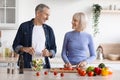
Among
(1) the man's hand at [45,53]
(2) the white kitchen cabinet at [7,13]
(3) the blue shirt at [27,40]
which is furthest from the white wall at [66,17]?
(1) the man's hand at [45,53]

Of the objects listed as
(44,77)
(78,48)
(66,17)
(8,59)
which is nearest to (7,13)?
(8,59)

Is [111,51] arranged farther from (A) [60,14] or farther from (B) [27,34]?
(B) [27,34]

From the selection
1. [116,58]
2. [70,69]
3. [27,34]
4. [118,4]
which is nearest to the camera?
[70,69]

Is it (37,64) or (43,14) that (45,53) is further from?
(43,14)

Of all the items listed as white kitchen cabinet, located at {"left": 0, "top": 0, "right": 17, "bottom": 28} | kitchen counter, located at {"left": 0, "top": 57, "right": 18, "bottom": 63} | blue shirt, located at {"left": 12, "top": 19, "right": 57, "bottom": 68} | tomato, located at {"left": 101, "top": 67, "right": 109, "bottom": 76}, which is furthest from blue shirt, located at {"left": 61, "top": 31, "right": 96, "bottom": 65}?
white kitchen cabinet, located at {"left": 0, "top": 0, "right": 17, "bottom": 28}

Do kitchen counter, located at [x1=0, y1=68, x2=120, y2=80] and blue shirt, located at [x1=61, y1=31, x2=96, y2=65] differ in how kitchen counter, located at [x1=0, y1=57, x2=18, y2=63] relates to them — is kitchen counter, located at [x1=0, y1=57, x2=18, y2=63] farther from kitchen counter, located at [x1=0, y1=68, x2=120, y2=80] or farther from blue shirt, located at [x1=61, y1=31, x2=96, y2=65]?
A: kitchen counter, located at [x1=0, y1=68, x2=120, y2=80]

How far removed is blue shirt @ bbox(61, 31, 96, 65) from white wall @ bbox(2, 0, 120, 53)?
1.64m

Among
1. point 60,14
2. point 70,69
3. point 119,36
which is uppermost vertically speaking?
point 60,14

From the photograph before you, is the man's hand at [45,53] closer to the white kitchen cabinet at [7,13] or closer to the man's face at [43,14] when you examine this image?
the man's face at [43,14]

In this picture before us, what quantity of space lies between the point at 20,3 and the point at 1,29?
1.76ft

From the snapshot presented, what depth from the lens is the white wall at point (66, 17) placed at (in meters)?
4.83

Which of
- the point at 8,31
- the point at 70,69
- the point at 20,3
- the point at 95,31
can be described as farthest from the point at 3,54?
the point at 70,69

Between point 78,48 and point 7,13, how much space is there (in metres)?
1.82

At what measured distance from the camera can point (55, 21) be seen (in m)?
4.89
